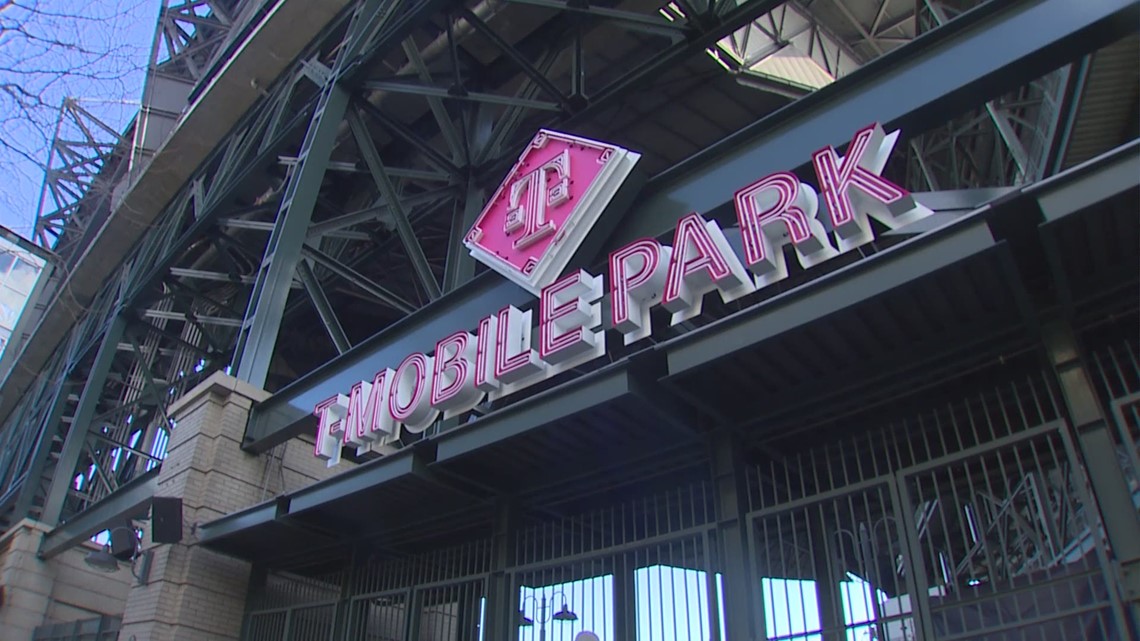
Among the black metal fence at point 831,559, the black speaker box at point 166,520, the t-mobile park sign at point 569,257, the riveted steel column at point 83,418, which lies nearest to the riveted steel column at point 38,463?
the riveted steel column at point 83,418

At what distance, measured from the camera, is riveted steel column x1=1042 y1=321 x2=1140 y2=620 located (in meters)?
5.09

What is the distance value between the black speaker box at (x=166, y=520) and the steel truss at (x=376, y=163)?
2538 millimetres

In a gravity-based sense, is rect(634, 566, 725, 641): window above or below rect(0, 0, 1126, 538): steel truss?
below

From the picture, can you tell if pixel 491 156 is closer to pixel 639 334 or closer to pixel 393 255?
pixel 393 255

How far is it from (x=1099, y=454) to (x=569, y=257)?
574 centimetres

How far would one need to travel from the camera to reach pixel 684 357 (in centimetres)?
686

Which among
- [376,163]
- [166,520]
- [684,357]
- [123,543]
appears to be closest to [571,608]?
[684,357]

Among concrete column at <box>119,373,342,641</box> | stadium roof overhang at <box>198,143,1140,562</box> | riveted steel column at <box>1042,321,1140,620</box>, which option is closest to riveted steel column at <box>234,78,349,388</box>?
concrete column at <box>119,373,342,641</box>

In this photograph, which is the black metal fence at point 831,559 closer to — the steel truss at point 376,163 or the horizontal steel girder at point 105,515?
the horizontal steel girder at point 105,515

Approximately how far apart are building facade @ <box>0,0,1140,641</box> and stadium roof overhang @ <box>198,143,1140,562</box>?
0.10ft

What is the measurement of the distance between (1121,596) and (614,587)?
4.01 m

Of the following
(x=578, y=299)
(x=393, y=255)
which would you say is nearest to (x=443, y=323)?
(x=578, y=299)

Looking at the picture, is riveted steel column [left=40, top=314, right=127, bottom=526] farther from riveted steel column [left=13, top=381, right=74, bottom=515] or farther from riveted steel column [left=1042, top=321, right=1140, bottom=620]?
riveted steel column [left=1042, top=321, right=1140, bottom=620]

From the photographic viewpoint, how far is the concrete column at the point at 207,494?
11.4 meters
